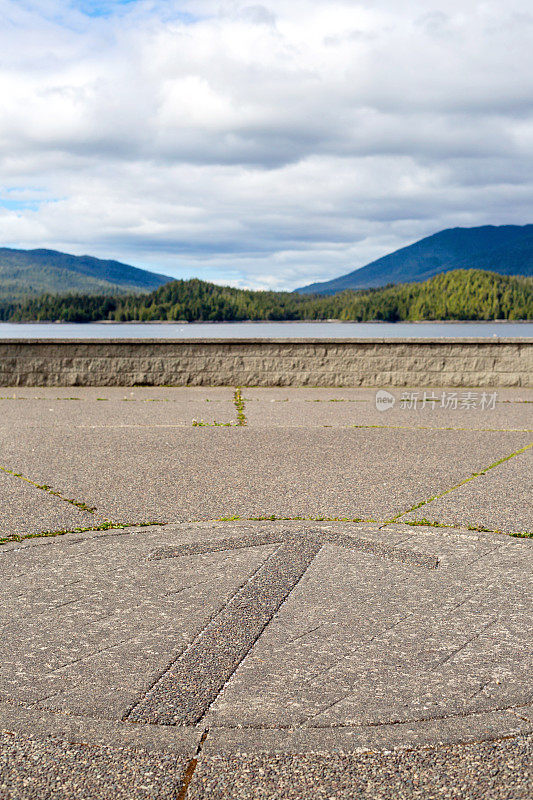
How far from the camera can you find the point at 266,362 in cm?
1683

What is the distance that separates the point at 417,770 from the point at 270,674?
0.82 meters

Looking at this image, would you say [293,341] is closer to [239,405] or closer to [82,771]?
[239,405]

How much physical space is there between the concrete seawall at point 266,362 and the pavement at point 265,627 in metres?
8.62

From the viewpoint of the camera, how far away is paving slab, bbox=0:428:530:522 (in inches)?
242

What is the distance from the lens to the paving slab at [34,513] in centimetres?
547

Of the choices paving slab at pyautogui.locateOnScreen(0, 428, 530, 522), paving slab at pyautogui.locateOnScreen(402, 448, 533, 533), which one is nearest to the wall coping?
paving slab at pyautogui.locateOnScreen(0, 428, 530, 522)

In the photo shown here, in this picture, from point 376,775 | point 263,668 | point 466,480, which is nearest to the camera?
point 376,775

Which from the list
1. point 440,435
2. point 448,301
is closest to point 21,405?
point 440,435

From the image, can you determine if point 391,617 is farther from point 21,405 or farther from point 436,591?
point 21,405
